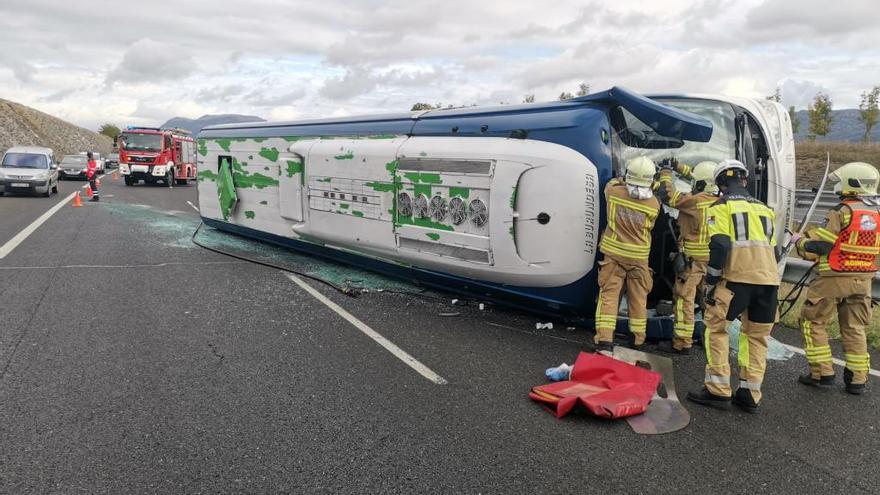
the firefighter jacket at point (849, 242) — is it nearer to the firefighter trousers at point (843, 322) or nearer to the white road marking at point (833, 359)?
the firefighter trousers at point (843, 322)

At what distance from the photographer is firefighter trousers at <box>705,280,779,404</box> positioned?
13.8ft

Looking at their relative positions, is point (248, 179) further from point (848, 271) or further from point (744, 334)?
point (848, 271)

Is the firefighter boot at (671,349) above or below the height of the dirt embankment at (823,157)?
below

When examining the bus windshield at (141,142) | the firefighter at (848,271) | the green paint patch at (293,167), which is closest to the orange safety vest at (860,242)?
the firefighter at (848,271)

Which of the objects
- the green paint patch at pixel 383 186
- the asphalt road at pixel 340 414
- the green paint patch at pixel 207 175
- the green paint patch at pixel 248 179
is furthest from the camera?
the green paint patch at pixel 207 175

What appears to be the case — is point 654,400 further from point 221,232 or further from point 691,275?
point 221,232

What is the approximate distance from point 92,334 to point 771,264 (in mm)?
5651

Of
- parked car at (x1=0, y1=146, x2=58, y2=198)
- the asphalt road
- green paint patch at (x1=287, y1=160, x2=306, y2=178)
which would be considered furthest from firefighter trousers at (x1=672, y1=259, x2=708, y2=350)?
parked car at (x1=0, y1=146, x2=58, y2=198)

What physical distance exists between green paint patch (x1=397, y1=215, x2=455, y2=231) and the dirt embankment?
26005 millimetres

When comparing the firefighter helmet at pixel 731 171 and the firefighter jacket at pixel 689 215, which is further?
the firefighter jacket at pixel 689 215

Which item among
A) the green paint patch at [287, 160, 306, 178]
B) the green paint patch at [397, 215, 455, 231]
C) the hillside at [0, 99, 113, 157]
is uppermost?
the hillside at [0, 99, 113, 157]

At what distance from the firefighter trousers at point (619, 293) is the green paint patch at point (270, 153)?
19.1 ft

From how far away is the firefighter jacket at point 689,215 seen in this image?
5.31 metres

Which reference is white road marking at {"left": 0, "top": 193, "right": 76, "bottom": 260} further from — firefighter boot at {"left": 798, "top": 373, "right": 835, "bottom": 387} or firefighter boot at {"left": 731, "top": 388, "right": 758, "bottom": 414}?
firefighter boot at {"left": 798, "top": 373, "right": 835, "bottom": 387}
